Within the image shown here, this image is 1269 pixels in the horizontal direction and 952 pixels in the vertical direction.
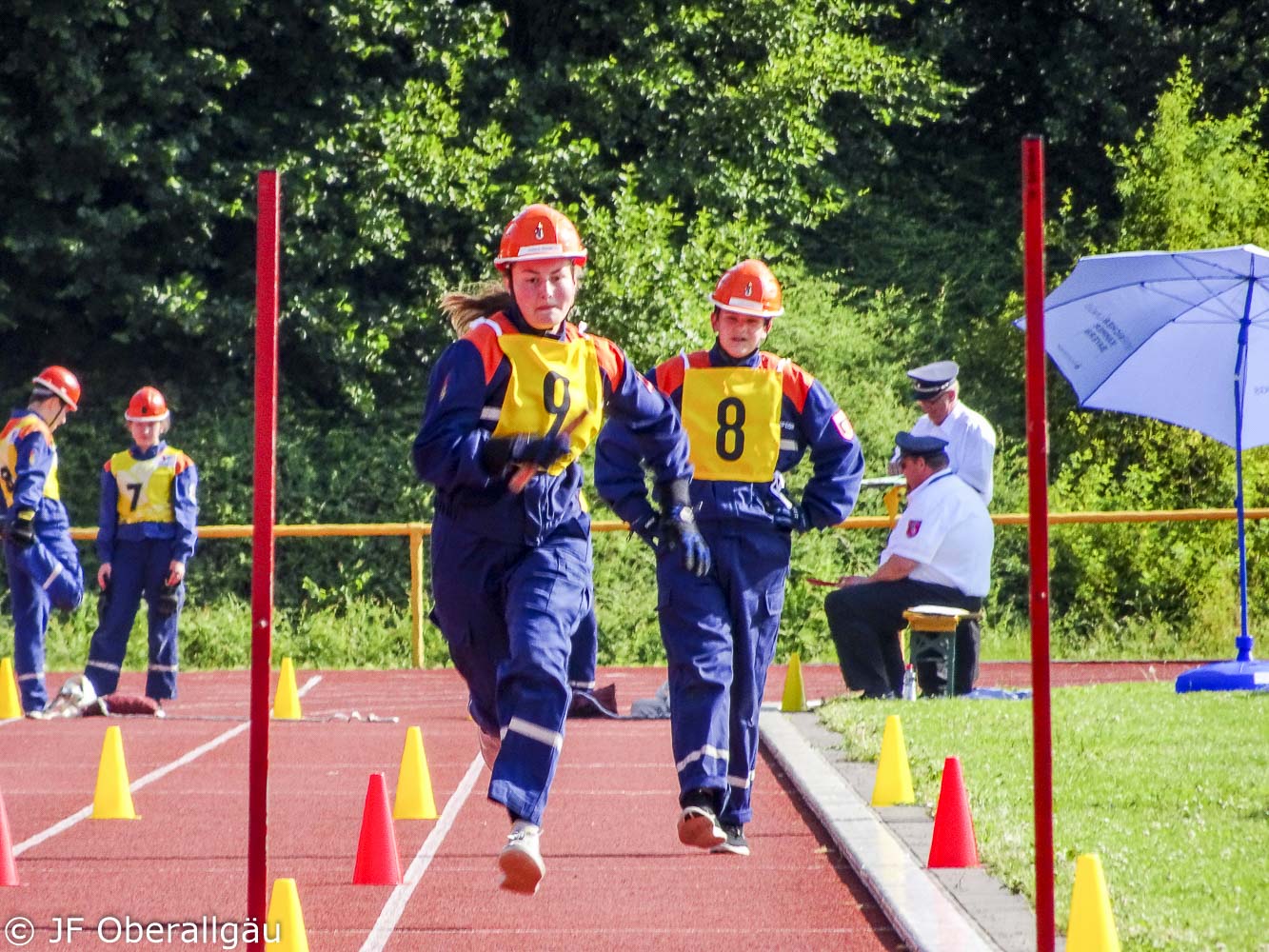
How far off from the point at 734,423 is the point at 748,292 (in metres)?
0.48

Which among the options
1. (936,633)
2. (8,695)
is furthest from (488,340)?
(8,695)

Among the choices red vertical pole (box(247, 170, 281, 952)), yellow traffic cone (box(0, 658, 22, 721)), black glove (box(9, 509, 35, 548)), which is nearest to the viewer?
red vertical pole (box(247, 170, 281, 952))

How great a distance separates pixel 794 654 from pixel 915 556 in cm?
143

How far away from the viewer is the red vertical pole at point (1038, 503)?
5.01 meters

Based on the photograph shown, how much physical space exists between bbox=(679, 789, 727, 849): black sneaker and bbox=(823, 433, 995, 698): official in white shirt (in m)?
5.56

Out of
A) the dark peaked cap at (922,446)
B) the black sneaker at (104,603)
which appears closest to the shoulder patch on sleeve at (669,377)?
the dark peaked cap at (922,446)

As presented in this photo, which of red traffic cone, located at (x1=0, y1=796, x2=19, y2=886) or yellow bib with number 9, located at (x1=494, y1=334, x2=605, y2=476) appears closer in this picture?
yellow bib with number 9, located at (x1=494, y1=334, x2=605, y2=476)

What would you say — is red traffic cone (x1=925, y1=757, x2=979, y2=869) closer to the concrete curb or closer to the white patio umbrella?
the concrete curb

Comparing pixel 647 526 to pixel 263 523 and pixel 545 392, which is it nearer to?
pixel 545 392

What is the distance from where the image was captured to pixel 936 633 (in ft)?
42.7

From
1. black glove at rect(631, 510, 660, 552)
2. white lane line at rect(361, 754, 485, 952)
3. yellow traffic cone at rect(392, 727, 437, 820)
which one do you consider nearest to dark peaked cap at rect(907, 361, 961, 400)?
white lane line at rect(361, 754, 485, 952)

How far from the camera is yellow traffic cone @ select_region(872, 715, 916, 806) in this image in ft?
29.9

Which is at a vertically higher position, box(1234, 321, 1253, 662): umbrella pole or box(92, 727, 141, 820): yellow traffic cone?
box(1234, 321, 1253, 662): umbrella pole

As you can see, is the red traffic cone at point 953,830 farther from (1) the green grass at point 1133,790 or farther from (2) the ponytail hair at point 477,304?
(2) the ponytail hair at point 477,304
